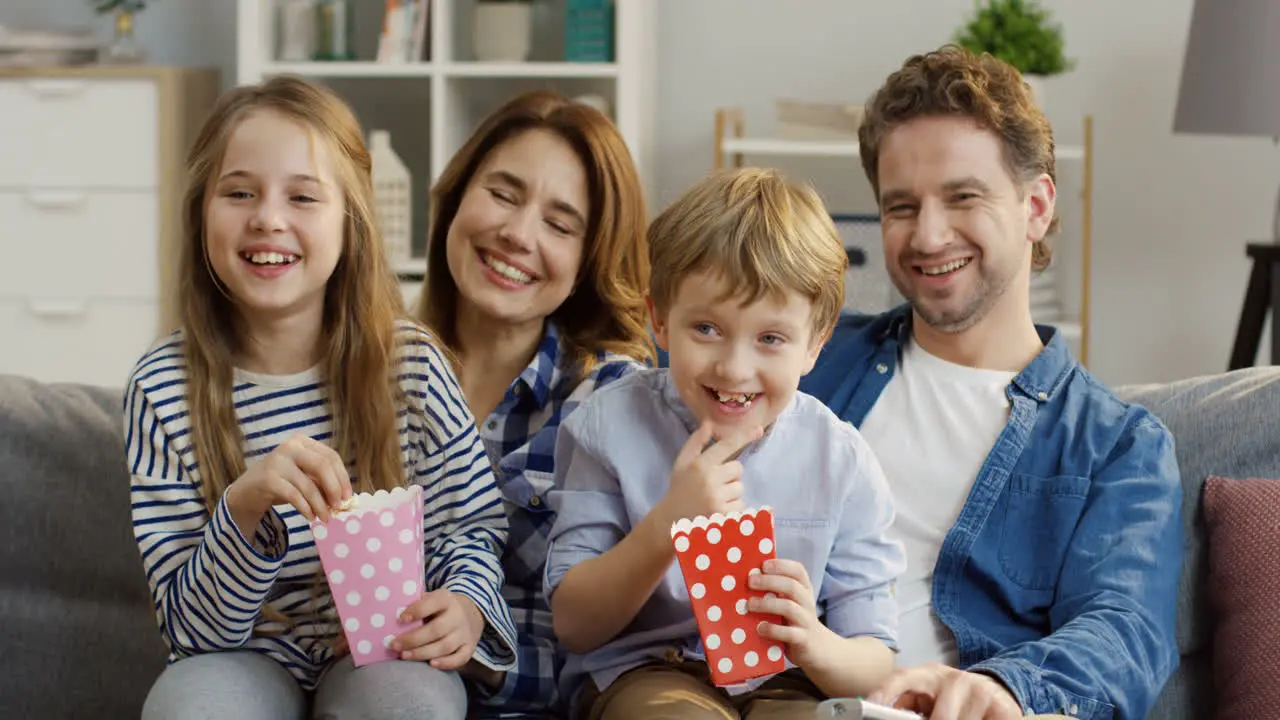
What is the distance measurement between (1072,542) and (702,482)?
553 mm

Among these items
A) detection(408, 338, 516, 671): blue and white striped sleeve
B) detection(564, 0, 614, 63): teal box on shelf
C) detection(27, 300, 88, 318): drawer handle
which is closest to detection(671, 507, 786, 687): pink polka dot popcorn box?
detection(408, 338, 516, 671): blue and white striped sleeve

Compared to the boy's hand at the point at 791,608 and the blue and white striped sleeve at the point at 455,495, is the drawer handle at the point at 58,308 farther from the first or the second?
the boy's hand at the point at 791,608

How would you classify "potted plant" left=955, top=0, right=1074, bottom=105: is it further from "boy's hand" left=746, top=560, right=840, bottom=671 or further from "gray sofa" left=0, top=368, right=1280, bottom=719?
"boy's hand" left=746, top=560, right=840, bottom=671

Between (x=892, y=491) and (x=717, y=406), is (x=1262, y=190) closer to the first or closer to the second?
(x=892, y=491)

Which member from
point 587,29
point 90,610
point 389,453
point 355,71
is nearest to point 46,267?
point 355,71

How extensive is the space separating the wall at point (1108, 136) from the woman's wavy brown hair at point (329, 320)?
2.48 meters

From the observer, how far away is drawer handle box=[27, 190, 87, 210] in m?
4.01

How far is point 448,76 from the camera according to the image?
3.93 meters

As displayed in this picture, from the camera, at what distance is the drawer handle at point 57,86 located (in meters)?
3.99

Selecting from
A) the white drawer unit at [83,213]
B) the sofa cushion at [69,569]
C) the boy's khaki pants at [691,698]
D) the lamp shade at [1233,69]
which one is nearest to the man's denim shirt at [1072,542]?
the boy's khaki pants at [691,698]

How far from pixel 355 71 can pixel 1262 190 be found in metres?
2.58

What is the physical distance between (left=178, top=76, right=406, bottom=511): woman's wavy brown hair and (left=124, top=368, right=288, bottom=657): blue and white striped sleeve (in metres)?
0.04

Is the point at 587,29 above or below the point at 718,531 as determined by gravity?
above

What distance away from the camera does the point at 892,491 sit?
5.89ft
